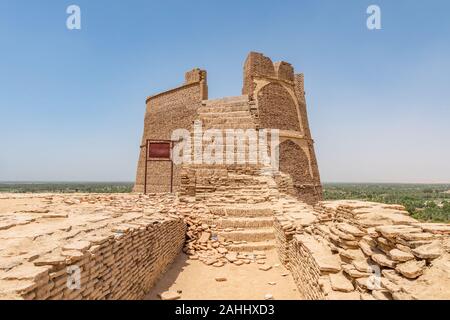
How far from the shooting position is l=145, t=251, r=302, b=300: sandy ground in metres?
4.74

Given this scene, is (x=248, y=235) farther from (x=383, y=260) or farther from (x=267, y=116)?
(x=267, y=116)

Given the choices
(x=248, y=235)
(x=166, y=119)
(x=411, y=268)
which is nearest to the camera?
(x=411, y=268)

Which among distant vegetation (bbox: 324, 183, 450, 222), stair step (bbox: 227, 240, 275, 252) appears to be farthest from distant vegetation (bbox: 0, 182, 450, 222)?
stair step (bbox: 227, 240, 275, 252)

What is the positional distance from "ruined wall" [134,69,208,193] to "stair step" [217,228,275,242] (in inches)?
491

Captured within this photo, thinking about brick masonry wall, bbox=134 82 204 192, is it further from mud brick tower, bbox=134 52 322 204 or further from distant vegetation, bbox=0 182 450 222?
distant vegetation, bbox=0 182 450 222

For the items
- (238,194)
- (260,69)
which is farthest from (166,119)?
(238,194)

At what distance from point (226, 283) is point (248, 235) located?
2169mm

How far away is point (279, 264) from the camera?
6.26 m

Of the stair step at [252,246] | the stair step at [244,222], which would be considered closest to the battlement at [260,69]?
the stair step at [244,222]

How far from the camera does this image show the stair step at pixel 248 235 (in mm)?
7254

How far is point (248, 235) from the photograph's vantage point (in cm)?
727

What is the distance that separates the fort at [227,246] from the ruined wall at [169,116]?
9.02 metres
